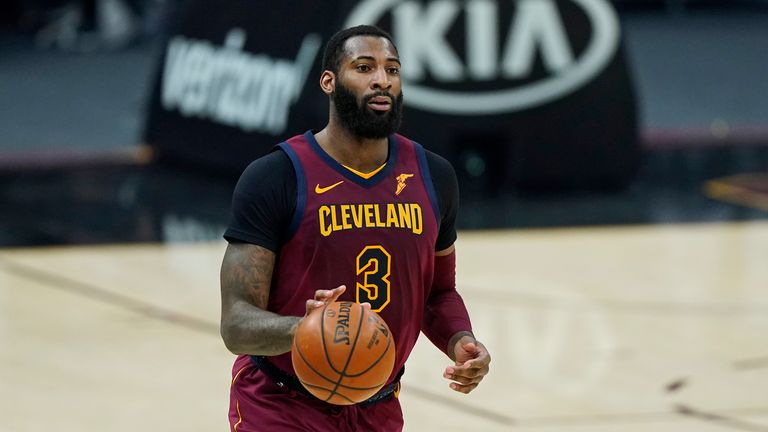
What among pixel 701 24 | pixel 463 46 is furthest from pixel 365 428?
pixel 701 24

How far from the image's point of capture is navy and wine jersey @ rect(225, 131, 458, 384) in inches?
171

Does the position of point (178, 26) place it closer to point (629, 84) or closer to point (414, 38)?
point (414, 38)

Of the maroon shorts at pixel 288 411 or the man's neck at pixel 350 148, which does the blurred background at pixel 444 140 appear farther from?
the man's neck at pixel 350 148

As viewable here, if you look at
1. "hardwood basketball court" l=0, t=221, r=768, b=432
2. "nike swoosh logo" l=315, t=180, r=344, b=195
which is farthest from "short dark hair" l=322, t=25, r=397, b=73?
"hardwood basketball court" l=0, t=221, r=768, b=432

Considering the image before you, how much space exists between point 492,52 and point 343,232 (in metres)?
9.39

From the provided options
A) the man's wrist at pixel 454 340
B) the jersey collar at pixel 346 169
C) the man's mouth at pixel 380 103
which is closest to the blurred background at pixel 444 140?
the man's wrist at pixel 454 340

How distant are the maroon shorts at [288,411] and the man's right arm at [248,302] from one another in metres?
0.28

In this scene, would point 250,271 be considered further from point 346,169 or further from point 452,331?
point 452,331

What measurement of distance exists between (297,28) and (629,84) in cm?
311

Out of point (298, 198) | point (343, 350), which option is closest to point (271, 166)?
point (298, 198)

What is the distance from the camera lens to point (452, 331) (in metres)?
4.62

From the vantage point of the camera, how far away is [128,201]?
45.2ft

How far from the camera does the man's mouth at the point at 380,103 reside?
4.28 meters

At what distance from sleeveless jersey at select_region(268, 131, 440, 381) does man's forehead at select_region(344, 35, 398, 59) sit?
0.32m
